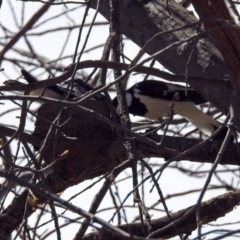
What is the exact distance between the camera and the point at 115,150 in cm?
400

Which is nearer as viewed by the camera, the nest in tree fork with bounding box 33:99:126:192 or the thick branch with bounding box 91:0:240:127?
the thick branch with bounding box 91:0:240:127

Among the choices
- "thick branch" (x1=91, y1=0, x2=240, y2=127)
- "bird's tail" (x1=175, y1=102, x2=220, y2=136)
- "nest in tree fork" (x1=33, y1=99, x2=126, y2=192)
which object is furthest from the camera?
"bird's tail" (x1=175, y1=102, x2=220, y2=136)

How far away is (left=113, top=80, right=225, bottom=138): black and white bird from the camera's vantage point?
5082 mm

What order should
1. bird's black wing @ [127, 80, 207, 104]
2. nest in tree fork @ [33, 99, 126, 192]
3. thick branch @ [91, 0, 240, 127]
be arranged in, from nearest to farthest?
thick branch @ [91, 0, 240, 127] → nest in tree fork @ [33, 99, 126, 192] → bird's black wing @ [127, 80, 207, 104]

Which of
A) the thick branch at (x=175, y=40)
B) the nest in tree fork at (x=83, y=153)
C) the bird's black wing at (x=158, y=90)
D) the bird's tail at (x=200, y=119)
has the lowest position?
the nest in tree fork at (x=83, y=153)

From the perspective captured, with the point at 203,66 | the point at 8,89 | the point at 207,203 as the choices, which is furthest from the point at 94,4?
the point at 8,89

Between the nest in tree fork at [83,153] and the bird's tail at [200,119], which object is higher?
the bird's tail at [200,119]

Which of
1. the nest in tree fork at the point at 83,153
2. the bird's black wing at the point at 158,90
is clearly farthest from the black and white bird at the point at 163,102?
the nest in tree fork at the point at 83,153

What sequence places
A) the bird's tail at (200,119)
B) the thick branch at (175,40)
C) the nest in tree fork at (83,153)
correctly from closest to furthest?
the thick branch at (175,40), the nest in tree fork at (83,153), the bird's tail at (200,119)

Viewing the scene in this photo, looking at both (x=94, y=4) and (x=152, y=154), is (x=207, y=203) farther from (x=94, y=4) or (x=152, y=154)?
(x=94, y=4)

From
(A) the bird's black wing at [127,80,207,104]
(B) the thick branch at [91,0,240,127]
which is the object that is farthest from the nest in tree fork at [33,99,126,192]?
(A) the bird's black wing at [127,80,207,104]

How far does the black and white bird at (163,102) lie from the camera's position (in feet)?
16.7

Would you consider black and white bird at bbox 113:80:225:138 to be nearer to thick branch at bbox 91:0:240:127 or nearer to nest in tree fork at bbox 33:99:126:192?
nest in tree fork at bbox 33:99:126:192

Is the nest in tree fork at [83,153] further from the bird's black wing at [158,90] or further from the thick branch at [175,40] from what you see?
the bird's black wing at [158,90]
